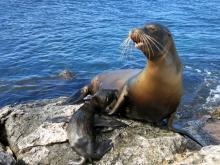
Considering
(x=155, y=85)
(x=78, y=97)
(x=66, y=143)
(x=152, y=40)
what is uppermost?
(x=152, y=40)

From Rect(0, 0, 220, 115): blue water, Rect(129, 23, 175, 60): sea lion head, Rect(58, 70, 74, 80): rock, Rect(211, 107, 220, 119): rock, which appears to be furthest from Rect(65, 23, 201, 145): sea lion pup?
Rect(58, 70, 74, 80): rock

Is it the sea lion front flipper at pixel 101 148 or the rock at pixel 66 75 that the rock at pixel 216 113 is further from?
the sea lion front flipper at pixel 101 148

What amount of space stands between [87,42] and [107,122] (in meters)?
10.6

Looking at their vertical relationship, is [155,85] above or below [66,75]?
above

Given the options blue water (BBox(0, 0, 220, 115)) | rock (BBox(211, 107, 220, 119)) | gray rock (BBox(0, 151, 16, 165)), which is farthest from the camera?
blue water (BBox(0, 0, 220, 115))

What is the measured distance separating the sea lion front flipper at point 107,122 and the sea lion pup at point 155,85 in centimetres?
37

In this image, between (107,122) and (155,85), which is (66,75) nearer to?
(155,85)

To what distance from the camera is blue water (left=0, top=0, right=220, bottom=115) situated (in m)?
12.7

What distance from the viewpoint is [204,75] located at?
14.0m

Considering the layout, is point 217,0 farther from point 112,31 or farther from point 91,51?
point 91,51

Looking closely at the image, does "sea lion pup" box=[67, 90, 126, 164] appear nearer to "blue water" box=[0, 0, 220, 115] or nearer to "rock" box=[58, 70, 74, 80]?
"blue water" box=[0, 0, 220, 115]

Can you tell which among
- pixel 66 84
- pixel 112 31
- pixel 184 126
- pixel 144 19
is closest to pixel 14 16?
pixel 112 31

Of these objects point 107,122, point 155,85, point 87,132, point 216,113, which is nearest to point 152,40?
point 155,85

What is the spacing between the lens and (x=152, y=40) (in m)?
6.70
